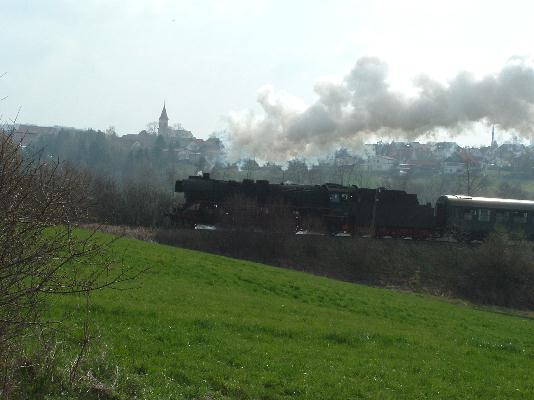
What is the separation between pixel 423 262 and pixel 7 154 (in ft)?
101

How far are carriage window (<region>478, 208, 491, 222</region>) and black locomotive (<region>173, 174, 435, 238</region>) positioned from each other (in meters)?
2.76

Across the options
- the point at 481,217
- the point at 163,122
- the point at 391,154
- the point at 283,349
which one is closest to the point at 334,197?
the point at 481,217

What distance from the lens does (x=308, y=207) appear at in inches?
1375

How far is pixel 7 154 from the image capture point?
17.4 ft

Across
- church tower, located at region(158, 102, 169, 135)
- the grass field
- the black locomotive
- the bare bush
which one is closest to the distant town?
church tower, located at region(158, 102, 169, 135)

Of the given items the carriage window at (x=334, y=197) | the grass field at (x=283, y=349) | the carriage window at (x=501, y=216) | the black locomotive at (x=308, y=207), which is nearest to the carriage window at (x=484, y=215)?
the carriage window at (x=501, y=216)

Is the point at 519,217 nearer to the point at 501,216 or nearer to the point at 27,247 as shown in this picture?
the point at 501,216

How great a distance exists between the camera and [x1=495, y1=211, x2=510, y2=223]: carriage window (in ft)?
120

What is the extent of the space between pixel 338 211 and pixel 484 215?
888cm

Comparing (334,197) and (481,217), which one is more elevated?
(334,197)

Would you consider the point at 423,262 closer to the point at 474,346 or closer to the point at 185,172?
the point at 474,346

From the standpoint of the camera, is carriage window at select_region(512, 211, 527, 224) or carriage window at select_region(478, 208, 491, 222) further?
carriage window at select_region(512, 211, 527, 224)

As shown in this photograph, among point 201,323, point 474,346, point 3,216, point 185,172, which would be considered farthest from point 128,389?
point 185,172

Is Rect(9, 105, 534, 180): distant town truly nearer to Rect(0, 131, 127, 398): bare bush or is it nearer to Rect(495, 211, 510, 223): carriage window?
Rect(495, 211, 510, 223): carriage window
